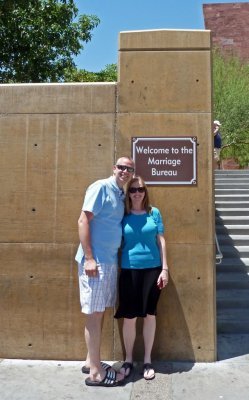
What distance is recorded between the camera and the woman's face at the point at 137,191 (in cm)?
388

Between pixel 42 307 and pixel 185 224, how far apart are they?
5.28 feet

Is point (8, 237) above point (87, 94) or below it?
below

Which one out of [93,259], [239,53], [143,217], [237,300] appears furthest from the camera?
[239,53]

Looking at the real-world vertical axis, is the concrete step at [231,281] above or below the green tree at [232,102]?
below

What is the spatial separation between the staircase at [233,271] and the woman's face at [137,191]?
5.85 ft

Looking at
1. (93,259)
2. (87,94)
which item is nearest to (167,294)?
(93,259)

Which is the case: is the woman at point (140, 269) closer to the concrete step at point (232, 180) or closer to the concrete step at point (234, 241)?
the concrete step at point (234, 241)

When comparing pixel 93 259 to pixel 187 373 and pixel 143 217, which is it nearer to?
pixel 143 217

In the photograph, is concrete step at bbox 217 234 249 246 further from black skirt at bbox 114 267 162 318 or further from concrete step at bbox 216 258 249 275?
black skirt at bbox 114 267 162 318

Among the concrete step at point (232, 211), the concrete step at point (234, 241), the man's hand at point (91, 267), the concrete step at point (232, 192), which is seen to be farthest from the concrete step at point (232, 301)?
the concrete step at point (232, 192)

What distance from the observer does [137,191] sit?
153 inches

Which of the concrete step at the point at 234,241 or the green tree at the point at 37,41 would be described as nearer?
the concrete step at the point at 234,241

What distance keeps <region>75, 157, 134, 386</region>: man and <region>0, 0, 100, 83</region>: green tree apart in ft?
26.9

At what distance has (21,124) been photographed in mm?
4402
